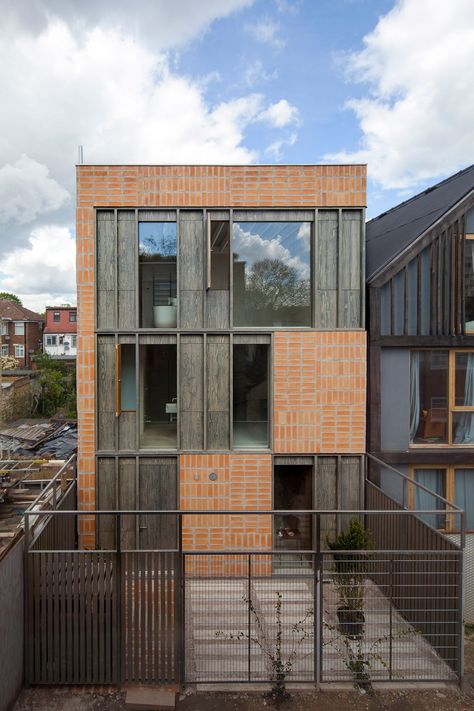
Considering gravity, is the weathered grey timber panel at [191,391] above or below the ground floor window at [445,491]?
above

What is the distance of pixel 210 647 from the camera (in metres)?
5.72

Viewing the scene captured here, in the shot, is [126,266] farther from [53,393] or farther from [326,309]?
[53,393]

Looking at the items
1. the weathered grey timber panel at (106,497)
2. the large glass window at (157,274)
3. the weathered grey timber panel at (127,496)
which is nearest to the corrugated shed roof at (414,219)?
the large glass window at (157,274)

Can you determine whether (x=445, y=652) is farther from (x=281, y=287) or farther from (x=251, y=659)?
(x=281, y=287)

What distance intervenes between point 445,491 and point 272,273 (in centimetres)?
570

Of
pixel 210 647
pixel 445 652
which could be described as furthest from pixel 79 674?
pixel 445 652

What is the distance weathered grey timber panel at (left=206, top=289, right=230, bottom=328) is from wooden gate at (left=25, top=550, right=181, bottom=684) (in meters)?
4.17

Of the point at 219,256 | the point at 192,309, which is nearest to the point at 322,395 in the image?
the point at 192,309

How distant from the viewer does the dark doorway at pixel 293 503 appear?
796 centimetres

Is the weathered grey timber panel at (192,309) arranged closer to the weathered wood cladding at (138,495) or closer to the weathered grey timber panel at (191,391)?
the weathered grey timber panel at (191,391)

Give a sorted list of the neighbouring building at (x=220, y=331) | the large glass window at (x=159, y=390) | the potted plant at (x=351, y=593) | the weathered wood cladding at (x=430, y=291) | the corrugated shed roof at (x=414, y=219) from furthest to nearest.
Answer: the corrugated shed roof at (x=414, y=219)
the weathered wood cladding at (x=430, y=291)
the large glass window at (x=159, y=390)
the neighbouring building at (x=220, y=331)
the potted plant at (x=351, y=593)

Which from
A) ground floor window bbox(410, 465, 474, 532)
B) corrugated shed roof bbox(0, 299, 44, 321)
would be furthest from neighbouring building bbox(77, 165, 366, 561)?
corrugated shed roof bbox(0, 299, 44, 321)

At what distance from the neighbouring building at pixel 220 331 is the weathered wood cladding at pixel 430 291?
2.49 ft

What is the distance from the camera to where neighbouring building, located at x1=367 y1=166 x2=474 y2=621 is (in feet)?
26.9
